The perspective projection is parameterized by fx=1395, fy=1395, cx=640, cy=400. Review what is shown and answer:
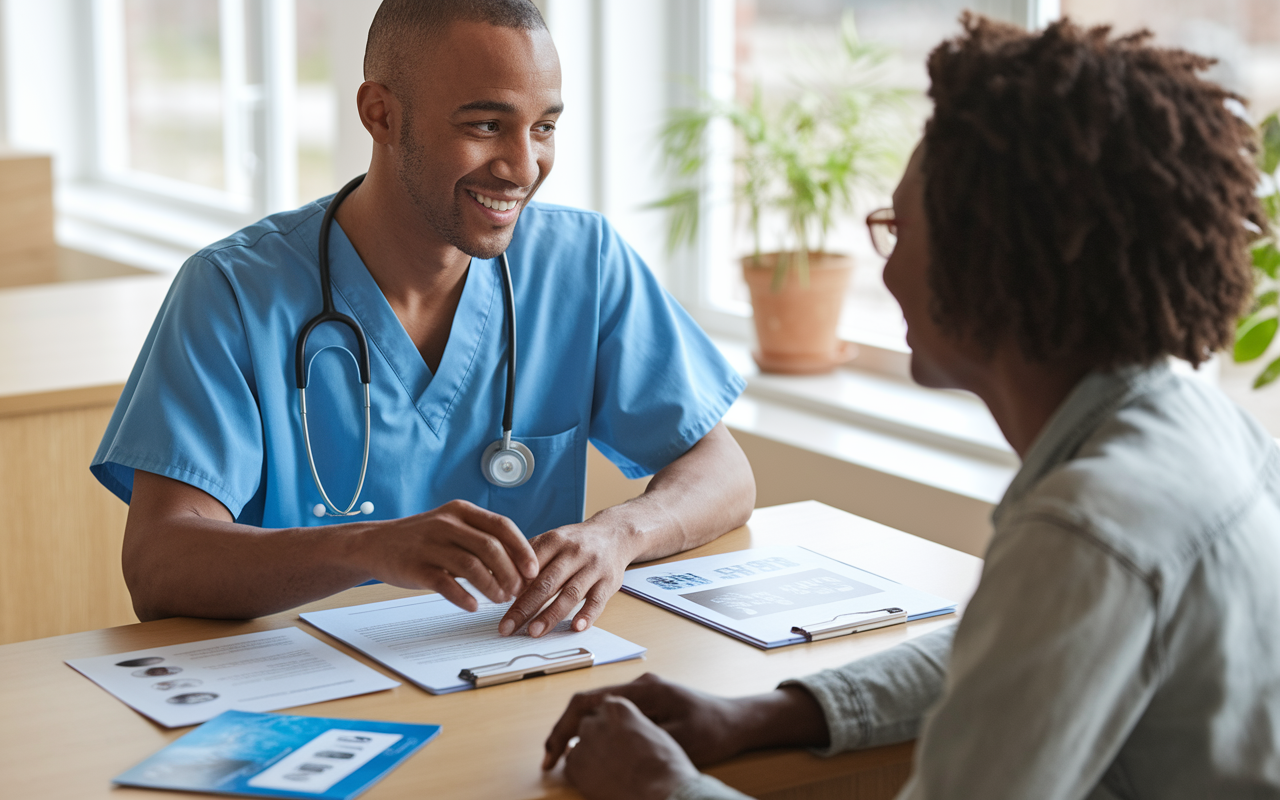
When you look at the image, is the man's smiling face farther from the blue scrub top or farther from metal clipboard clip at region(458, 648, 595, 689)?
metal clipboard clip at region(458, 648, 595, 689)

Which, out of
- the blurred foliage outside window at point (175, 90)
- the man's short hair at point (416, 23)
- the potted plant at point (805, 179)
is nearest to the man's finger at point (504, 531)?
the man's short hair at point (416, 23)

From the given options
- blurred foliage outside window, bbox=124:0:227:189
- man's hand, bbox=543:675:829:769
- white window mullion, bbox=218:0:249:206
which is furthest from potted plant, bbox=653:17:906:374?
blurred foliage outside window, bbox=124:0:227:189

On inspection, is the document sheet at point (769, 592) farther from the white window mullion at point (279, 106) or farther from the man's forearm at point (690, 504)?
the white window mullion at point (279, 106)

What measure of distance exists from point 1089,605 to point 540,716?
0.49 m

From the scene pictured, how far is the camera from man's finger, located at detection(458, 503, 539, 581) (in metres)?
1.18

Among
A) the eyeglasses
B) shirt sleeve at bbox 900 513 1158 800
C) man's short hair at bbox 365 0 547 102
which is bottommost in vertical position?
shirt sleeve at bbox 900 513 1158 800

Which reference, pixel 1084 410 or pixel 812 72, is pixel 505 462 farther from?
pixel 812 72

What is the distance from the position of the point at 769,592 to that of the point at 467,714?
0.38 meters

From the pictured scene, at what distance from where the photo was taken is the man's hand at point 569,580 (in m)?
1.22

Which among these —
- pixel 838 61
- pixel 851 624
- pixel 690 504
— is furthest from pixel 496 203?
pixel 838 61

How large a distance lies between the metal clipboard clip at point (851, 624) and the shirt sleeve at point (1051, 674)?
0.49 meters

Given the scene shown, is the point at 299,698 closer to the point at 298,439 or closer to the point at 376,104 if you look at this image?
the point at 298,439

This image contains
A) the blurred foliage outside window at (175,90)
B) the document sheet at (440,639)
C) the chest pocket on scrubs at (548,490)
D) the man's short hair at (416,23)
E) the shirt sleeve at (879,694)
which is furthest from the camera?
the blurred foliage outside window at (175,90)

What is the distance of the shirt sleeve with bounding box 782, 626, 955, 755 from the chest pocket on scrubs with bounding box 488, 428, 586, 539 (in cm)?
60
